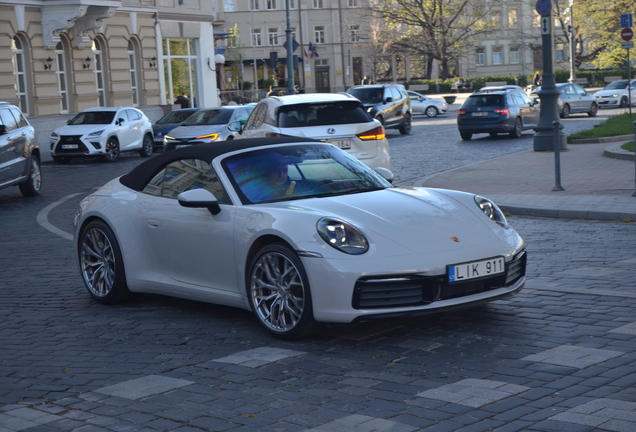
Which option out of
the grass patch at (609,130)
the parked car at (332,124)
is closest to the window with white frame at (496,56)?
the grass patch at (609,130)

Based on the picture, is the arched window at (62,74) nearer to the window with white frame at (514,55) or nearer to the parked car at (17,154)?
the parked car at (17,154)

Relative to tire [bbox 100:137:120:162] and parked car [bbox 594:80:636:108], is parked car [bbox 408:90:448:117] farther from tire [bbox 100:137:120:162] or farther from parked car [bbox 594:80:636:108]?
tire [bbox 100:137:120:162]

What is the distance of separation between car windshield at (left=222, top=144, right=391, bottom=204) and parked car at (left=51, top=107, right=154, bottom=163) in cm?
1974

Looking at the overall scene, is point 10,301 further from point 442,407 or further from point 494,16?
point 494,16

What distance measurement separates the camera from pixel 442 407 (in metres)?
4.52

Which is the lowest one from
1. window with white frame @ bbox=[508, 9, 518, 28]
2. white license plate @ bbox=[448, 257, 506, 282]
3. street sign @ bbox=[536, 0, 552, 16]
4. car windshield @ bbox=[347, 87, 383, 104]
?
white license plate @ bbox=[448, 257, 506, 282]

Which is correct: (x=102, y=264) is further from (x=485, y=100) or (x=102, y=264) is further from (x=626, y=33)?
(x=626, y=33)

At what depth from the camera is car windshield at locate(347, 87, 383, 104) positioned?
32.6 m

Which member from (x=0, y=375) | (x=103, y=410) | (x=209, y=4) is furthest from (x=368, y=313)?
(x=209, y=4)

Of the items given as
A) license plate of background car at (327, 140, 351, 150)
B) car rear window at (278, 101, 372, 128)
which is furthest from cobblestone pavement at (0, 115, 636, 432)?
car rear window at (278, 101, 372, 128)

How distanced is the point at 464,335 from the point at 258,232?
1517 mm

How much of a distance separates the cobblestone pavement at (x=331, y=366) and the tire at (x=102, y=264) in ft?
0.48

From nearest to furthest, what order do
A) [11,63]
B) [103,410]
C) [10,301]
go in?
[103,410]
[10,301]
[11,63]

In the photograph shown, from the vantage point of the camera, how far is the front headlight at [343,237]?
5.80 meters
